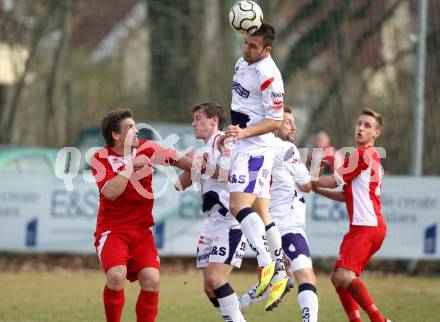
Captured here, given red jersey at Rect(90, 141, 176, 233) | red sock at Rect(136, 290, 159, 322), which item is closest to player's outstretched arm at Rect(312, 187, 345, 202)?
red jersey at Rect(90, 141, 176, 233)

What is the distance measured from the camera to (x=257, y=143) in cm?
865

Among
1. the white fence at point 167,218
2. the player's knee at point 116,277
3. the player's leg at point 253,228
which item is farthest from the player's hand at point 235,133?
the white fence at point 167,218

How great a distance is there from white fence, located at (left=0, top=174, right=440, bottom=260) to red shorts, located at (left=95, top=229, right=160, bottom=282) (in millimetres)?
6704

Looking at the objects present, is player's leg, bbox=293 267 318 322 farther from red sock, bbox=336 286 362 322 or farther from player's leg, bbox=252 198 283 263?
player's leg, bbox=252 198 283 263

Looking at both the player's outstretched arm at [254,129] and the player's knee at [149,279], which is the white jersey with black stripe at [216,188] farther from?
the player's knee at [149,279]

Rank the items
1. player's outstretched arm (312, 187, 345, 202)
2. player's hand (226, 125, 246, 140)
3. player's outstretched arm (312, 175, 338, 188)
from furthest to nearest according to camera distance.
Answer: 1. player's outstretched arm (312, 187, 345, 202)
2. player's outstretched arm (312, 175, 338, 188)
3. player's hand (226, 125, 246, 140)

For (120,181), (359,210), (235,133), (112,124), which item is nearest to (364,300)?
(359,210)

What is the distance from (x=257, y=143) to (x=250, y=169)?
0.81ft

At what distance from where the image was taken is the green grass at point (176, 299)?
420 inches

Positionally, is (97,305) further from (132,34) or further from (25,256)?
(132,34)

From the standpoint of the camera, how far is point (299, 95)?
1811 cm

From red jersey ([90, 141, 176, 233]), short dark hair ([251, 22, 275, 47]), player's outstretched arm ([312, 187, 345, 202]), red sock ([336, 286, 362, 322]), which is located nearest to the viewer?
short dark hair ([251, 22, 275, 47])

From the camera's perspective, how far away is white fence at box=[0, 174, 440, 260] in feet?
50.1

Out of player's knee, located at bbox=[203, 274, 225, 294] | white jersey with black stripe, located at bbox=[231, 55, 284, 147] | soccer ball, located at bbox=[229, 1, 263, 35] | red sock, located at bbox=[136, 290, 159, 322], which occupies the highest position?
soccer ball, located at bbox=[229, 1, 263, 35]
